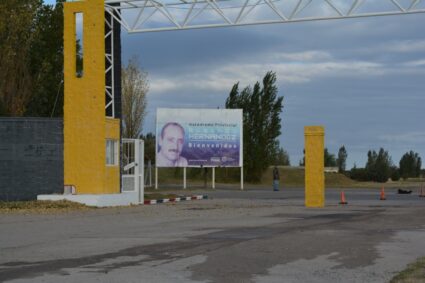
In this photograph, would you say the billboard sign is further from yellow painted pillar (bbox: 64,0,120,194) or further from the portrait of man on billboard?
yellow painted pillar (bbox: 64,0,120,194)

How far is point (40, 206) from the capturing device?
2650 cm

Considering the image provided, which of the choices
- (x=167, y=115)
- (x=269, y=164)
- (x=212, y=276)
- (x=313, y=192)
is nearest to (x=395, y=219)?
(x=313, y=192)

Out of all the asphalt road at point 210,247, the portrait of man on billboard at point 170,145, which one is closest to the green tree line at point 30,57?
the portrait of man on billboard at point 170,145

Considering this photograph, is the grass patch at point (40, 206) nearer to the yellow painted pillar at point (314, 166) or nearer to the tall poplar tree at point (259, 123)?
the yellow painted pillar at point (314, 166)

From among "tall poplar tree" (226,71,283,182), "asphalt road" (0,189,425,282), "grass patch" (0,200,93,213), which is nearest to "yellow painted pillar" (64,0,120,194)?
"grass patch" (0,200,93,213)

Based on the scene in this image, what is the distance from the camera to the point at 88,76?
2892 centimetres

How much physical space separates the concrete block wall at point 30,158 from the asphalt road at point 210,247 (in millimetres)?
6347

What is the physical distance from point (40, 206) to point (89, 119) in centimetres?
442

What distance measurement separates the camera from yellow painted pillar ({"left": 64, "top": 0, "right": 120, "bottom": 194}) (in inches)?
1125

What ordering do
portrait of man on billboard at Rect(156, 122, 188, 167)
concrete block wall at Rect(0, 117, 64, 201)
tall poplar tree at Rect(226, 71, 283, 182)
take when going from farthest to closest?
tall poplar tree at Rect(226, 71, 283, 182) → portrait of man on billboard at Rect(156, 122, 188, 167) → concrete block wall at Rect(0, 117, 64, 201)

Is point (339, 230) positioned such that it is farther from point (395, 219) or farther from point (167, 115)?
point (167, 115)

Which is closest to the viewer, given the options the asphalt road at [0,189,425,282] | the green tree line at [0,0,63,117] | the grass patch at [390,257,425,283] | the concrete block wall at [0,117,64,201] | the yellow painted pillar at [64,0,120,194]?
the grass patch at [390,257,425,283]

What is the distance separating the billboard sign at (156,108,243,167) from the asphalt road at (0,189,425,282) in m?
26.5

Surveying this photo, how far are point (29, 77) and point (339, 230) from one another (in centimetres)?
3552
